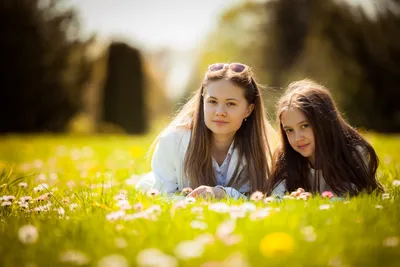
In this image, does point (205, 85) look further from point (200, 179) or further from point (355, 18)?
point (355, 18)

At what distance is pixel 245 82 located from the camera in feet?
11.4

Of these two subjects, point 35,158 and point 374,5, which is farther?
point 374,5

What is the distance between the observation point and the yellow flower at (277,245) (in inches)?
59.6

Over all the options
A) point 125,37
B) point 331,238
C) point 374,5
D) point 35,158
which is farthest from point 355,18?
point 331,238

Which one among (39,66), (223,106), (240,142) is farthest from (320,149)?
(39,66)

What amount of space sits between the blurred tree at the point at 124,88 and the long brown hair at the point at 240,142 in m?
14.8

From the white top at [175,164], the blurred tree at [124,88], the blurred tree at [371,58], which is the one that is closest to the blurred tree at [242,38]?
the blurred tree at [124,88]

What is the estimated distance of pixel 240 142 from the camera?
3629 mm

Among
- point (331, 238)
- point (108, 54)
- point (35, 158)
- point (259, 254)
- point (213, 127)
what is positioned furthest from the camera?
point (108, 54)

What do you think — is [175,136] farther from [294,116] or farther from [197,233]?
[197,233]

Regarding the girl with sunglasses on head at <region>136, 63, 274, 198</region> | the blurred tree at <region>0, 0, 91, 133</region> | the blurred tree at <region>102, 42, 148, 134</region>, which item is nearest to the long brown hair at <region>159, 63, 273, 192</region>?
the girl with sunglasses on head at <region>136, 63, 274, 198</region>

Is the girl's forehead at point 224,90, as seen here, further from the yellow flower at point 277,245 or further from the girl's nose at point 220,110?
the yellow flower at point 277,245

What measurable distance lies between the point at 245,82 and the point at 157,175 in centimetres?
105

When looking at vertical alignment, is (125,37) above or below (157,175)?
above
